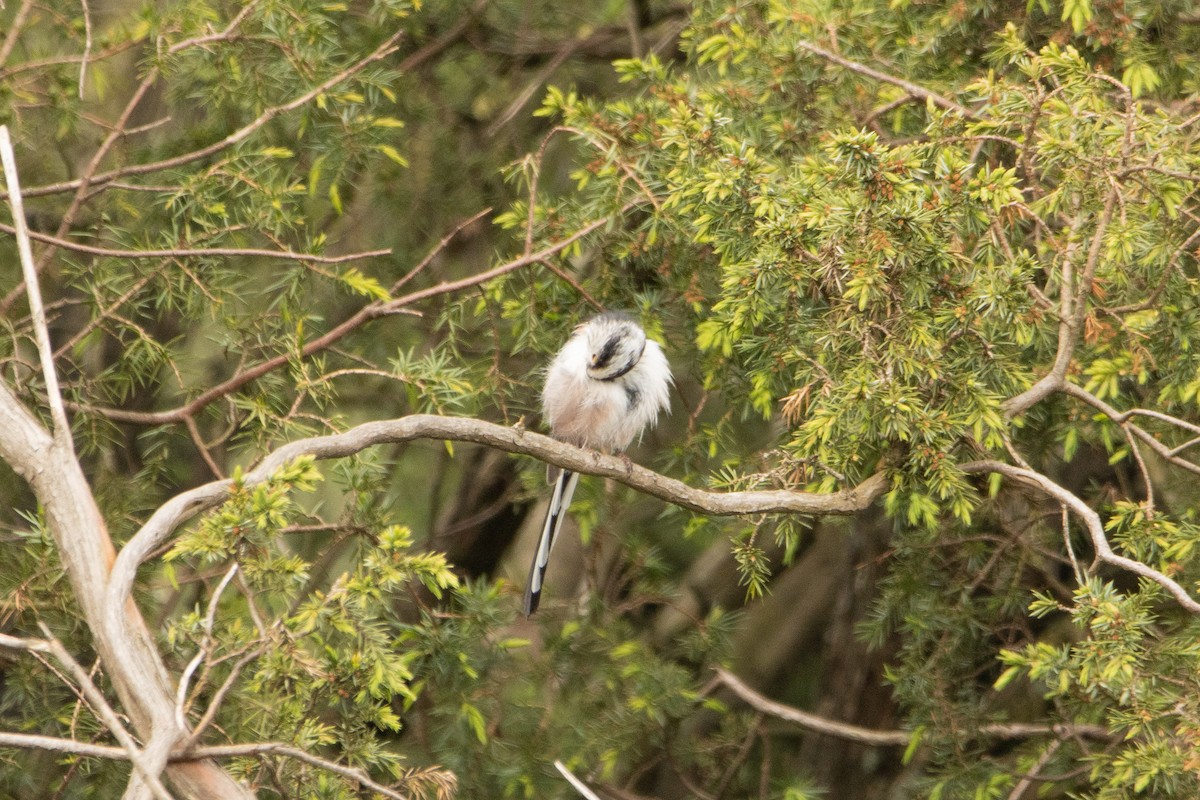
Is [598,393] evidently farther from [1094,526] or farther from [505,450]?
[1094,526]

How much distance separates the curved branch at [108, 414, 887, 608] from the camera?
8.69 ft

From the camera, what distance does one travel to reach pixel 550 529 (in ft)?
15.6

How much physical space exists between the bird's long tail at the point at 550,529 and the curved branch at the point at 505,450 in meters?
1.04

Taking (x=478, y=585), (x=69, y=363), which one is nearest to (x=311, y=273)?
(x=69, y=363)

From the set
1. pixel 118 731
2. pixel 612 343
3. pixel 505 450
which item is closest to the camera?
pixel 118 731

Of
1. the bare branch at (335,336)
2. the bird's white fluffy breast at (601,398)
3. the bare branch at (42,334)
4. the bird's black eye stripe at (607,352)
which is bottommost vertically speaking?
the bird's white fluffy breast at (601,398)

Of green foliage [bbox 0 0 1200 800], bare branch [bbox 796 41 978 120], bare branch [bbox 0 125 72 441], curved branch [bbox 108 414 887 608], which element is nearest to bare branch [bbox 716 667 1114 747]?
green foliage [bbox 0 0 1200 800]

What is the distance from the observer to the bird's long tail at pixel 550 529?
15.2 ft

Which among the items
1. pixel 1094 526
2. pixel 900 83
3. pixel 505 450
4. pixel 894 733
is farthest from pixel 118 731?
pixel 894 733

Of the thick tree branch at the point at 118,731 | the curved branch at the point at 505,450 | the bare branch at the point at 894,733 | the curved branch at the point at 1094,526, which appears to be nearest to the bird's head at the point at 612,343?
the curved branch at the point at 505,450

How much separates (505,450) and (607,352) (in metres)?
1.17

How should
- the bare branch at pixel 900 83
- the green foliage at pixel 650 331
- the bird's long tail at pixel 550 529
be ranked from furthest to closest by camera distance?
1. the bird's long tail at pixel 550 529
2. the bare branch at pixel 900 83
3. the green foliage at pixel 650 331

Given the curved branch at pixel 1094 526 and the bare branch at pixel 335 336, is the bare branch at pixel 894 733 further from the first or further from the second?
the bare branch at pixel 335 336

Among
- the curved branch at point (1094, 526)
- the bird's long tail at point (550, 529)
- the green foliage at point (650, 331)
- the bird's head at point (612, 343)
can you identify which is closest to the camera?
the curved branch at point (1094, 526)
